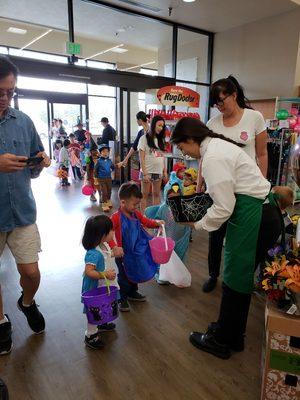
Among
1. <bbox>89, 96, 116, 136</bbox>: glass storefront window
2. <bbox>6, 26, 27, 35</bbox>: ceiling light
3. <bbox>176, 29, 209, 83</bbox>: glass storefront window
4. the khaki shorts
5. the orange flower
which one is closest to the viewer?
the orange flower

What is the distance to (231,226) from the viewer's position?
5.09 ft

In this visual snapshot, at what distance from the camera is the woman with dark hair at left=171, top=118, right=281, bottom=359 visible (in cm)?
141

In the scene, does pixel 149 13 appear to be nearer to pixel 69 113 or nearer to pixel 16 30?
Result: pixel 16 30

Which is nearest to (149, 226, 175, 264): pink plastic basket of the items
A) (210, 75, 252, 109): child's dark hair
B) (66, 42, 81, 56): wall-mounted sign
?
(210, 75, 252, 109): child's dark hair

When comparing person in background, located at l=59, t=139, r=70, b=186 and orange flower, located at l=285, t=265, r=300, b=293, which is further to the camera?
person in background, located at l=59, t=139, r=70, b=186

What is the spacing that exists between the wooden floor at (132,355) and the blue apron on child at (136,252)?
0.94 ft

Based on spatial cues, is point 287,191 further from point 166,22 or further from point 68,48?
point 166,22

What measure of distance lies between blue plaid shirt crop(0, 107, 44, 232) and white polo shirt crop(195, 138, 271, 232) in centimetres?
95

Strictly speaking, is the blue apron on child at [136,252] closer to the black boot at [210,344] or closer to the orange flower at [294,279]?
the black boot at [210,344]

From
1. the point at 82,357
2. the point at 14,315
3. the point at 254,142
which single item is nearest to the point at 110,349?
the point at 82,357

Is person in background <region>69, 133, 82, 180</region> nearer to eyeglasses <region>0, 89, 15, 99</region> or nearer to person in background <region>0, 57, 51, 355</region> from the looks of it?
person in background <region>0, 57, 51, 355</region>

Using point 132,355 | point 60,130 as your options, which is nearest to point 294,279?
point 132,355

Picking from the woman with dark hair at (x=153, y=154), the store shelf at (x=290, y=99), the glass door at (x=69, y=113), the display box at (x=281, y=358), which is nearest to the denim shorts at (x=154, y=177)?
the woman with dark hair at (x=153, y=154)

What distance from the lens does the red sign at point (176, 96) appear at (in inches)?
209
